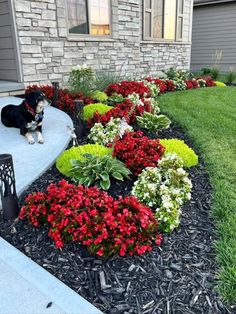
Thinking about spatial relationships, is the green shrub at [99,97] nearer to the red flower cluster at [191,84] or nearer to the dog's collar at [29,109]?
the dog's collar at [29,109]

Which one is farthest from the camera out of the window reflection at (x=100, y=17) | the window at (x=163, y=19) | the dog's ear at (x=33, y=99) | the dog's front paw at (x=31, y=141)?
the window at (x=163, y=19)

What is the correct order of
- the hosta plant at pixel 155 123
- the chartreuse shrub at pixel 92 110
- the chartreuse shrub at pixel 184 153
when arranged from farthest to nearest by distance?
the chartreuse shrub at pixel 92 110
the hosta plant at pixel 155 123
the chartreuse shrub at pixel 184 153

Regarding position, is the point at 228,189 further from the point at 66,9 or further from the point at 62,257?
the point at 66,9

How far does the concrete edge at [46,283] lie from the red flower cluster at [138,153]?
126 centimetres

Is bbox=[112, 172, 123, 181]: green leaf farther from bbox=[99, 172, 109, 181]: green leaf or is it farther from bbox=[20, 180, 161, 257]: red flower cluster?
bbox=[20, 180, 161, 257]: red flower cluster

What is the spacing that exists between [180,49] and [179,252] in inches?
400

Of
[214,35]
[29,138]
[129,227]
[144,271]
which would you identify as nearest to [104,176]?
[129,227]

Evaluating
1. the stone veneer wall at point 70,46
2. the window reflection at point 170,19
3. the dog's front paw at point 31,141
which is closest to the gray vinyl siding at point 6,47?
the stone veneer wall at point 70,46

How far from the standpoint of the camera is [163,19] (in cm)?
981

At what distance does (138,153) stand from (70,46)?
15.5 feet

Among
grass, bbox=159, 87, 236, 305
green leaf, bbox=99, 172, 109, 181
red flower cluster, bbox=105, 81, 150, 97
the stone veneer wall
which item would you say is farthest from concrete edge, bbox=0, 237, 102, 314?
the stone veneer wall

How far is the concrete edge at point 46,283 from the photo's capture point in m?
1.53

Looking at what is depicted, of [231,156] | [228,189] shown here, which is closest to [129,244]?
[228,189]

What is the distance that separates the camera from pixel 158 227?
210 cm
